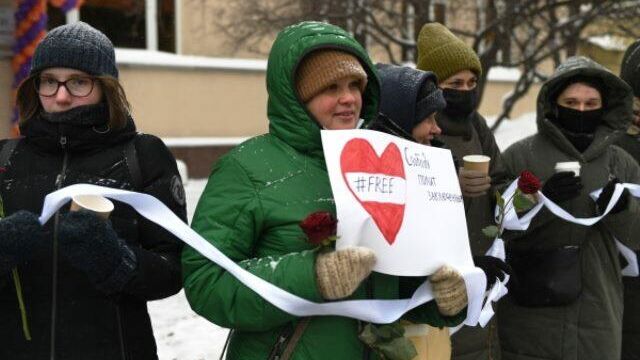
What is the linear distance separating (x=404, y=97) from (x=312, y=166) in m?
0.77

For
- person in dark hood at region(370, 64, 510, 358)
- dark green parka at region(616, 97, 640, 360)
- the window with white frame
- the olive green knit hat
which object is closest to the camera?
person in dark hood at region(370, 64, 510, 358)

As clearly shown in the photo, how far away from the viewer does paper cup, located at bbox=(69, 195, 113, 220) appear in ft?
6.22

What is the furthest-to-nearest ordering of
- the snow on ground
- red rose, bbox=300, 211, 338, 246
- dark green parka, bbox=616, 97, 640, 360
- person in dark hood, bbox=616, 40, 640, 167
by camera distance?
the snow on ground
person in dark hood, bbox=616, 40, 640, 167
dark green parka, bbox=616, 97, 640, 360
red rose, bbox=300, 211, 338, 246

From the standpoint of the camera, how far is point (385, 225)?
1935mm

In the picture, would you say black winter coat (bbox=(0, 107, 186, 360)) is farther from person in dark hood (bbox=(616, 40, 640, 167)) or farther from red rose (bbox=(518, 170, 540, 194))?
person in dark hood (bbox=(616, 40, 640, 167))

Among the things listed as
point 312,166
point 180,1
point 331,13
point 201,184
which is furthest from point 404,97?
point 180,1

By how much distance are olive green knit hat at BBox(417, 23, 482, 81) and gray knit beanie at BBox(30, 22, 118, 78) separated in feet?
5.44

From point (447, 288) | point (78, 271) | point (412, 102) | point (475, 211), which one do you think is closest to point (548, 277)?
point (475, 211)

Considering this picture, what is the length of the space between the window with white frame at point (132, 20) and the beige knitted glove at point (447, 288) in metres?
10.5

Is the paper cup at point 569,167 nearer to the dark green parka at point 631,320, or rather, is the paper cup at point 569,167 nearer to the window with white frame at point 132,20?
the dark green parka at point 631,320

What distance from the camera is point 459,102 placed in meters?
3.22

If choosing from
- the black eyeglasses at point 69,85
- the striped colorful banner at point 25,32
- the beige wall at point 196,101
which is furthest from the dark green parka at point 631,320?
the beige wall at point 196,101

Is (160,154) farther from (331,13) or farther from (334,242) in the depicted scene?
(331,13)

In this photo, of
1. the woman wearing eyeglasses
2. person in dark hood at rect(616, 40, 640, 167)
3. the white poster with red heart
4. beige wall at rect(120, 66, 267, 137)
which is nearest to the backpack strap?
the woman wearing eyeglasses
